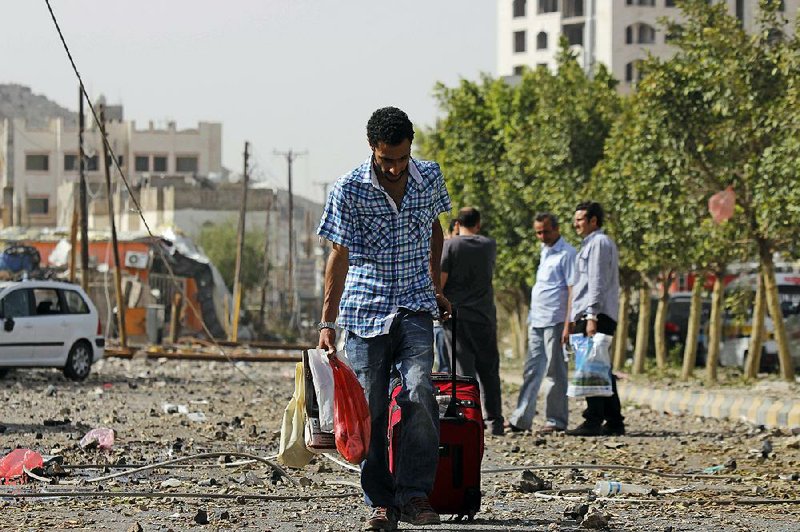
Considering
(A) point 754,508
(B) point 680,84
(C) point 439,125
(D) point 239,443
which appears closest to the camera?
(A) point 754,508

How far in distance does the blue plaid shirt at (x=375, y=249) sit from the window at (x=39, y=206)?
126 metres

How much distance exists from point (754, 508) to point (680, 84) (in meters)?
20.0

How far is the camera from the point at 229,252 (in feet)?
363

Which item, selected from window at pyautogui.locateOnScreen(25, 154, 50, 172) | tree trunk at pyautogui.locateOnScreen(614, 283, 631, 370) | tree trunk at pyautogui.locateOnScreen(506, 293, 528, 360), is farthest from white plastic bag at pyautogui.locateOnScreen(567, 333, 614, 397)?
window at pyautogui.locateOnScreen(25, 154, 50, 172)

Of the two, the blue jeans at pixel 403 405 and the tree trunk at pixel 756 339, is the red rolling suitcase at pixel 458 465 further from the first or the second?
the tree trunk at pixel 756 339

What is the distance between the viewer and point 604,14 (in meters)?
114

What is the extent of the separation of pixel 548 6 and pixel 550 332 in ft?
354

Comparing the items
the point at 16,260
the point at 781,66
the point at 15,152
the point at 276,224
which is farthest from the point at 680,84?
the point at 15,152

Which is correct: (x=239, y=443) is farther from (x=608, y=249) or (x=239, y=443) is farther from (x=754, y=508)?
(x=754, y=508)

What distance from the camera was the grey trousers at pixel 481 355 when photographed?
1416 centimetres

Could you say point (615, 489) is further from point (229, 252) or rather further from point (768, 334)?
point (229, 252)

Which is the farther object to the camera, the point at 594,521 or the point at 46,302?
the point at 46,302

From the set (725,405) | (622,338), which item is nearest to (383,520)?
(725,405)

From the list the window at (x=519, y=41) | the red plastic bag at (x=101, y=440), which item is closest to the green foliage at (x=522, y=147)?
the red plastic bag at (x=101, y=440)
